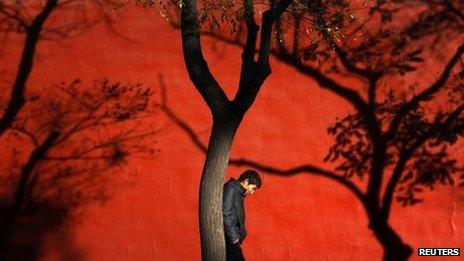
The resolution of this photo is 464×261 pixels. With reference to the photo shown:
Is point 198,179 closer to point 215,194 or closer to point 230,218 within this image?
point 230,218

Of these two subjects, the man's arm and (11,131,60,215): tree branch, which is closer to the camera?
the man's arm

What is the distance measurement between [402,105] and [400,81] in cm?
28

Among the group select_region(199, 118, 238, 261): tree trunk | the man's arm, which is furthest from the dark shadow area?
select_region(199, 118, 238, 261): tree trunk

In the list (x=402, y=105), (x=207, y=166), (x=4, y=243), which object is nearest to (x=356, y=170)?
(x=402, y=105)

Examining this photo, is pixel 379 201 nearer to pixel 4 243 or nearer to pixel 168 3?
pixel 168 3

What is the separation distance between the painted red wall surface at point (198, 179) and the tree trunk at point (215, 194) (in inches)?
92.1

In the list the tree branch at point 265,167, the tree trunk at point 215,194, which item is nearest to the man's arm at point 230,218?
the tree trunk at point 215,194

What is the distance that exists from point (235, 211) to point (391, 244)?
2.67 metres

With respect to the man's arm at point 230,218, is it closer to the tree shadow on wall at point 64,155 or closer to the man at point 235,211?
the man at point 235,211

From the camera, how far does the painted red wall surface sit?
307 inches

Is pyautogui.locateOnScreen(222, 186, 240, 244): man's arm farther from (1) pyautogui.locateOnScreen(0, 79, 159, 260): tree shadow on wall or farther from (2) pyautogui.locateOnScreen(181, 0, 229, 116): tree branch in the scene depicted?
(1) pyautogui.locateOnScreen(0, 79, 159, 260): tree shadow on wall

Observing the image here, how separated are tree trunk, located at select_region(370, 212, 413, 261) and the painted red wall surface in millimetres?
81

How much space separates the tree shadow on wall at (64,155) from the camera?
323 inches

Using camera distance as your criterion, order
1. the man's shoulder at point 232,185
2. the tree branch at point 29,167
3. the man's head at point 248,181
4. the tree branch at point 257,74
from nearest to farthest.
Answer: the tree branch at point 257,74 < the man's shoulder at point 232,185 < the man's head at point 248,181 < the tree branch at point 29,167
